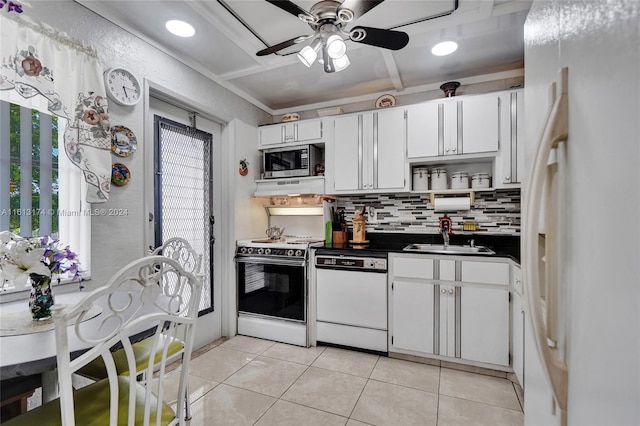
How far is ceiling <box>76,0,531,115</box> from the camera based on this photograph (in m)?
1.90

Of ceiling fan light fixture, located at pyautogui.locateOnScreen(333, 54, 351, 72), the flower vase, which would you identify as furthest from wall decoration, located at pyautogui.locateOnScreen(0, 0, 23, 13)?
ceiling fan light fixture, located at pyautogui.locateOnScreen(333, 54, 351, 72)

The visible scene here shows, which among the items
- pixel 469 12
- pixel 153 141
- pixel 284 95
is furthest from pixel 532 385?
pixel 284 95

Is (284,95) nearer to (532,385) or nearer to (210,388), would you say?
(210,388)

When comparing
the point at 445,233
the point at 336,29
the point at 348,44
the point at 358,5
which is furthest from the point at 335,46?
the point at 445,233

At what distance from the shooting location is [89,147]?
5.74 feet

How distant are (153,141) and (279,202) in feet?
4.76

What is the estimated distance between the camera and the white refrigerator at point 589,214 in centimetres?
43

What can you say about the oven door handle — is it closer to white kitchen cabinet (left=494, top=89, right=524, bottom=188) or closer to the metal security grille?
the metal security grille

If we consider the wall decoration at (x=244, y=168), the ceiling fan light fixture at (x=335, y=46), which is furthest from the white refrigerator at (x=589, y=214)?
the wall decoration at (x=244, y=168)

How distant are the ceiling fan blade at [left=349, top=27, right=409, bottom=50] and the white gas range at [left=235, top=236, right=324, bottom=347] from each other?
5.75ft

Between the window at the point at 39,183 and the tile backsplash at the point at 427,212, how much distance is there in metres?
2.31

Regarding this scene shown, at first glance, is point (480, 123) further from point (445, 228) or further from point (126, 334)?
point (126, 334)

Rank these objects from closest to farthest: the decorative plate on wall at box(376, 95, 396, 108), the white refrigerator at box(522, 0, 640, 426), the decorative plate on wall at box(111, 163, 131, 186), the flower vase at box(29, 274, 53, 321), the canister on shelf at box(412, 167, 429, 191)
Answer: the white refrigerator at box(522, 0, 640, 426)
the flower vase at box(29, 274, 53, 321)
the decorative plate on wall at box(111, 163, 131, 186)
the canister on shelf at box(412, 167, 429, 191)
the decorative plate on wall at box(376, 95, 396, 108)

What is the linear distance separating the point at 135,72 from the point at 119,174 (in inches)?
29.5
